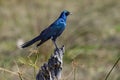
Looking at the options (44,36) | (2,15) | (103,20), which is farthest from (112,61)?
(44,36)

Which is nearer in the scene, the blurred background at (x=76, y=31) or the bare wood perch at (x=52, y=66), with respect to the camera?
the bare wood perch at (x=52, y=66)

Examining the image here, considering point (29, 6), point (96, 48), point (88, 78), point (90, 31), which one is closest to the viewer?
point (88, 78)

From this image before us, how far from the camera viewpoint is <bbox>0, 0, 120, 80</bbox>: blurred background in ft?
Result: 29.7

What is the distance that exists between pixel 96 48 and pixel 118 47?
294 mm

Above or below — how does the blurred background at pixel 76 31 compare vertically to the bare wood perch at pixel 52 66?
above

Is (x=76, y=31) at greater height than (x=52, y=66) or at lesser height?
greater

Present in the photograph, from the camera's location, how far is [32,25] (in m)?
11.2

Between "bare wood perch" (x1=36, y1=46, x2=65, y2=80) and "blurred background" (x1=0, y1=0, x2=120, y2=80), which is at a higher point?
"blurred background" (x1=0, y1=0, x2=120, y2=80)

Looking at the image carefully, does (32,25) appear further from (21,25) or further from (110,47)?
(110,47)

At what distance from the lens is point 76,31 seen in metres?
10.4

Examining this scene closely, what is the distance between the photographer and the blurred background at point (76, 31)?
906 cm

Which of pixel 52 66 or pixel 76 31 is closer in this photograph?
pixel 52 66

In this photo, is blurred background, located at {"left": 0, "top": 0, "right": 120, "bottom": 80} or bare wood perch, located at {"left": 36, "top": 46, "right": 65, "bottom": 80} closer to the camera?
bare wood perch, located at {"left": 36, "top": 46, "right": 65, "bottom": 80}

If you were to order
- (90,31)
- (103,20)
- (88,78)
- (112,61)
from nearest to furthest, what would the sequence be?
1. (88,78)
2. (112,61)
3. (90,31)
4. (103,20)
